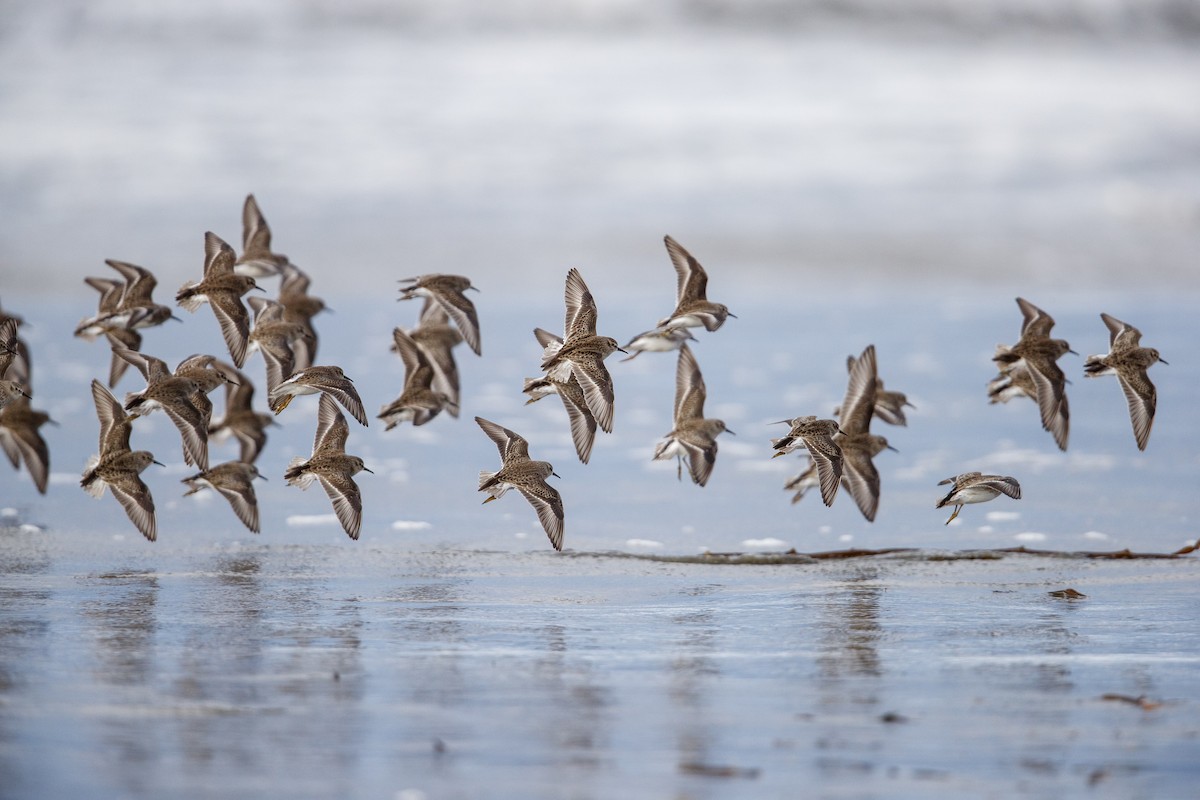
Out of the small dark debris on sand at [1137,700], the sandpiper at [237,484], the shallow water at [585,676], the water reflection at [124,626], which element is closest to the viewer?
the shallow water at [585,676]

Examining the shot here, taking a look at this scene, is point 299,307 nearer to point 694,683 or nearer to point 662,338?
point 662,338

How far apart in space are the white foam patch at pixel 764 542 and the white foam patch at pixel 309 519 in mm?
2301

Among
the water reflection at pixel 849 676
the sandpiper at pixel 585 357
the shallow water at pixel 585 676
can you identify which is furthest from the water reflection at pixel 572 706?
the sandpiper at pixel 585 357

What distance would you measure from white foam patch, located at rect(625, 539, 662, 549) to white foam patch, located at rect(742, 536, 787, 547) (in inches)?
18.4

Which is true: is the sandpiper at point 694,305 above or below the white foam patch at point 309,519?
above

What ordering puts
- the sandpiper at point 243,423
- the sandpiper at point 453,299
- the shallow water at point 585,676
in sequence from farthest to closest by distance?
the sandpiper at point 243,423, the sandpiper at point 453,299, the shallow water at point 585,676

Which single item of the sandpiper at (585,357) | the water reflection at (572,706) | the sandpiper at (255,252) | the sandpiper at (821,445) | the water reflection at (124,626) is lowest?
the water reflection at (572,706)

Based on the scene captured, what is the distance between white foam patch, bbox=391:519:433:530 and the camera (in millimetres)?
8617

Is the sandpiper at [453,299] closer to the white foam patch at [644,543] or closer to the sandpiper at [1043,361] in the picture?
the white foam patch at [644,543]

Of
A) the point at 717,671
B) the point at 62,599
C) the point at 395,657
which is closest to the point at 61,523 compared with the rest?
the point at 62,599

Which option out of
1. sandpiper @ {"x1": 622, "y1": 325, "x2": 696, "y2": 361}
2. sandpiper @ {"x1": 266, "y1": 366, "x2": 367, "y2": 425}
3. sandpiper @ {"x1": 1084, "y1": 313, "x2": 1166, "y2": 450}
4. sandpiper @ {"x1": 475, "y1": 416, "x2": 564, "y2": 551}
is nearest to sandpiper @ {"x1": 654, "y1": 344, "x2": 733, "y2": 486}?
sandpiper @ {"x1": 622, "y1": 325, "x2": 696, "y2": 361}

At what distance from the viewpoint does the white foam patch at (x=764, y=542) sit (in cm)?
828

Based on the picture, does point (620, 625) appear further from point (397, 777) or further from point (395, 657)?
point (397, 777)

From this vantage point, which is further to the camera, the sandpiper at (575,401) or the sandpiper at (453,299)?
the sandpiper at (453,299)
